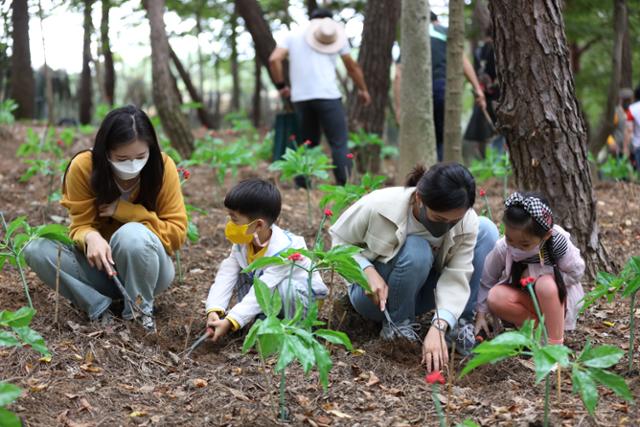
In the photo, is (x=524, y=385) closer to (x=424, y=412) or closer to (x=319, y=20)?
(x=424, y=412)

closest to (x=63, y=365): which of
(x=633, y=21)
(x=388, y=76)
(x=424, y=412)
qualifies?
(x=424, y=412)

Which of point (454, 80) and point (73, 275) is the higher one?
point (454, 80)

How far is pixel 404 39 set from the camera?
4.52m

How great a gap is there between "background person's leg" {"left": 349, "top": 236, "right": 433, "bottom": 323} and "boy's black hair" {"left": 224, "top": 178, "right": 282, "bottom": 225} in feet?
1.63

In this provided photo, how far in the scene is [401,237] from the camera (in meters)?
2.71

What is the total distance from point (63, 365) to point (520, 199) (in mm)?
1802

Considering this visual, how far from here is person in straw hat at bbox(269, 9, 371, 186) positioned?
18.3ft

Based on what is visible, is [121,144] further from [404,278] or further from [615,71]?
[615,71]

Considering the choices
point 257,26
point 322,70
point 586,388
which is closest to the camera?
point 586,388

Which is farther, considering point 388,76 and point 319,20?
point 388,76

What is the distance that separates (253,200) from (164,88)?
167 inches

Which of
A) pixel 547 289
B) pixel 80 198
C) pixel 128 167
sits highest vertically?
pixel 128 167

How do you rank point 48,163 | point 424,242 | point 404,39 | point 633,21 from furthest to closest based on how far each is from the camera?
point 633,21 < point 48,163 < point 404,39 < point 424,242

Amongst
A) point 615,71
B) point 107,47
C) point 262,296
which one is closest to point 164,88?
point 107,47
